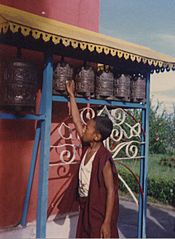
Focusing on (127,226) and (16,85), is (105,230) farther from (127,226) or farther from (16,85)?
(127,226)

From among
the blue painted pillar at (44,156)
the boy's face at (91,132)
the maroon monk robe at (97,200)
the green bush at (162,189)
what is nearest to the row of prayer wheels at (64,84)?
the blue painted pillar at (44,156)

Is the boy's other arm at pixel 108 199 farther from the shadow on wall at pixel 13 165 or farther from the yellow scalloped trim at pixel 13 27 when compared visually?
the shadow on wall at pixel 13 165

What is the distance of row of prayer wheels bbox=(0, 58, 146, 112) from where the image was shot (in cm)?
281

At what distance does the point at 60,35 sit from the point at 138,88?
47.2 inches

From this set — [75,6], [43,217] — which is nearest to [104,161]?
[43,217]

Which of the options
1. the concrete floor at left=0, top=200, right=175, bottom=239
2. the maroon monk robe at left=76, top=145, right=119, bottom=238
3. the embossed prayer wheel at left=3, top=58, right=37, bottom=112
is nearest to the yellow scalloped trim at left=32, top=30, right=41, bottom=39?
the embossed prayer wheel at left=3, top=58, right=37, bottom=112

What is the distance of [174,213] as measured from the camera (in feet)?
18.4

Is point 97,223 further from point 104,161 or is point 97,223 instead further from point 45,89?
point 45,89

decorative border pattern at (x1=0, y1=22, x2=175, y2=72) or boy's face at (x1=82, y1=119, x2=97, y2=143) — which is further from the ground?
decorative border pattern at (x1=0, y1=22, x2=175, y2=72)

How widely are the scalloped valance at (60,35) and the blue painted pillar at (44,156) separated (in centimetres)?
26

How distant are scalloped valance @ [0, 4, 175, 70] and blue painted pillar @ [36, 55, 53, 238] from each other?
259 millimetres

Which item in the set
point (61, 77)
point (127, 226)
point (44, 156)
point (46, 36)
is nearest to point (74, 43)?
point (46, 36)

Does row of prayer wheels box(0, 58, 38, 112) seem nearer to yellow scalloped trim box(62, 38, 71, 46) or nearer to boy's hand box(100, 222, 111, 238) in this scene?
yellow scalloped trim box(62, 38, 71, 46)

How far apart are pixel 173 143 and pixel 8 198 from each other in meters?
3.61
